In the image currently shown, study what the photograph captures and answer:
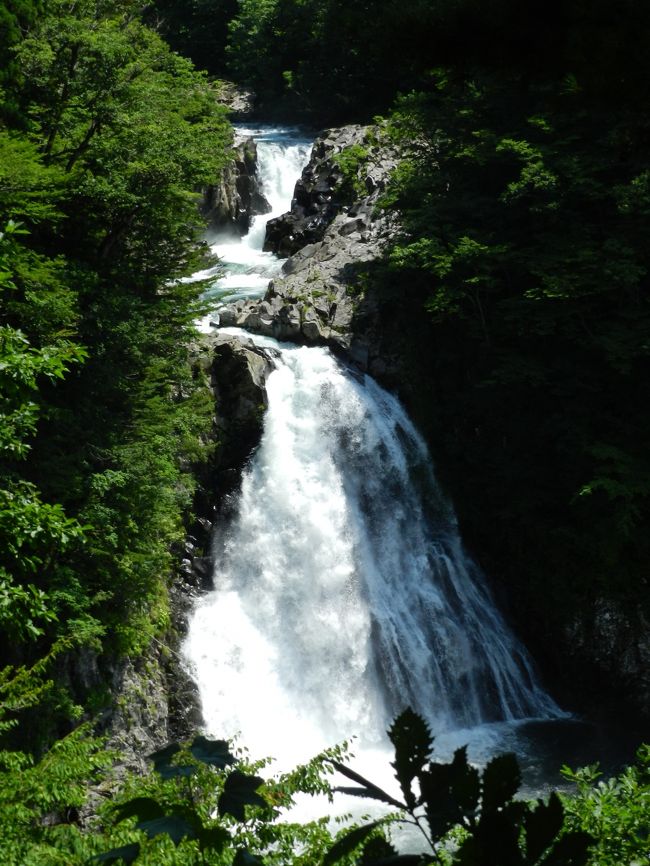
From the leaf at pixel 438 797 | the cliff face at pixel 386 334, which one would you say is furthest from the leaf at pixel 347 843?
the cliff face at pixel 386 334

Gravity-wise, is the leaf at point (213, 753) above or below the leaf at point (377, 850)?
below

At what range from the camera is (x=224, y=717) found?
12.2 meters

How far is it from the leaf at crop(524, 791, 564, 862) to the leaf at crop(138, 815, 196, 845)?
0.66 metres

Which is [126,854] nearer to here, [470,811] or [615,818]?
[470,811]

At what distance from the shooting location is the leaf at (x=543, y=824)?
119 centimetres

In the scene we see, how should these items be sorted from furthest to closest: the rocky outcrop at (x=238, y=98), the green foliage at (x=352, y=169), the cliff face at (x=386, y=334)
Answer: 1. the rocky outcrop at (x=238, y=98)
2. the green foliage at (x=352, y=169)
3. the cliff face at (x=386, y=334)

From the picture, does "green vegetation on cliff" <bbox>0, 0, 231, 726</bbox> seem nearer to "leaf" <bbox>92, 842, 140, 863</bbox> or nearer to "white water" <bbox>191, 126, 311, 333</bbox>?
"white water" <bbox>191, 126, 311, 333</bbox>

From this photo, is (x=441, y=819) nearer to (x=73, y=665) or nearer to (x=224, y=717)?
(x=73, y=665)

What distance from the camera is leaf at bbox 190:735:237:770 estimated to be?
1727 mm

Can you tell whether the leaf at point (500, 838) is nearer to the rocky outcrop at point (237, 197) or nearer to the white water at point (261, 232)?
the white water at point (261, 232)

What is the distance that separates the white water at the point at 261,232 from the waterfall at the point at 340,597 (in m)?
3.88

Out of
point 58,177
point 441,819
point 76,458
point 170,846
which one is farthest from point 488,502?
point 441,819

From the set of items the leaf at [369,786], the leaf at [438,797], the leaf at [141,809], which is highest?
the leaf at [369,786]

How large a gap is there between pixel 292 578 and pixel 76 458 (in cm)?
510
